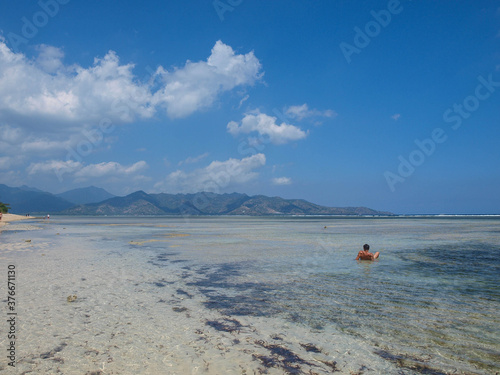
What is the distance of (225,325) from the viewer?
32.7 feet

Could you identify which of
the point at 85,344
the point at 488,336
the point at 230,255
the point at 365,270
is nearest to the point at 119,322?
the point at 85,344

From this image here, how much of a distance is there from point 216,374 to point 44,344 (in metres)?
5.18

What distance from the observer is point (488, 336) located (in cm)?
895

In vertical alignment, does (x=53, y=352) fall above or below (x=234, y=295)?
above

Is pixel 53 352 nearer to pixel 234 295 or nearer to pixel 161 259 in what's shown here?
pixel 234 295

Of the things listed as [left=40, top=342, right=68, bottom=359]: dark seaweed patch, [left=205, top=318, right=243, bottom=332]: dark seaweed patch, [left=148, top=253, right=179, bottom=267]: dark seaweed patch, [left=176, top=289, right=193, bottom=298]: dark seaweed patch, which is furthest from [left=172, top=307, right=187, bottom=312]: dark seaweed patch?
[left=148, top=253, right=179, bottom=267]: dark seaweed patch

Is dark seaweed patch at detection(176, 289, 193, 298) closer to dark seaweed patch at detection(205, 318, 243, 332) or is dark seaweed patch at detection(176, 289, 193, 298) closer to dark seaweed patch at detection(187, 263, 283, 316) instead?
dark seaweed patch at detection(187, 263, 283, 316)

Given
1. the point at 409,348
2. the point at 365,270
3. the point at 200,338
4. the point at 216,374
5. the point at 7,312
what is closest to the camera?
the point at 216,374

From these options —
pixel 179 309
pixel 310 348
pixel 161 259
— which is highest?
pixel 310 348

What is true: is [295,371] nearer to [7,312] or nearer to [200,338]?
[200,338]

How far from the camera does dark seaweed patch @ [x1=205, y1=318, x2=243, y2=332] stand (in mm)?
9617

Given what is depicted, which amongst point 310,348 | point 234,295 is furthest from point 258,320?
point 234,295

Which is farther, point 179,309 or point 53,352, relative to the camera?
point 179,309

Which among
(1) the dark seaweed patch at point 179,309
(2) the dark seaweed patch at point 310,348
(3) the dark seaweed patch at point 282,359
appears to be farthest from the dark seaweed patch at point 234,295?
(3) the dark seaweed patch at point 282,359
